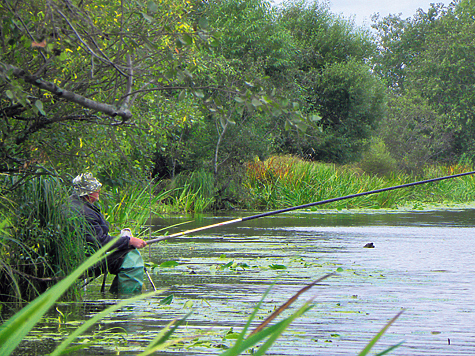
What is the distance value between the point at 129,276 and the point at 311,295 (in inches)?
72.9

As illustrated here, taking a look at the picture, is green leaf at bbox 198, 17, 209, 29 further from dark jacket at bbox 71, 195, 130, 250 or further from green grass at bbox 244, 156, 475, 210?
green grass at bbox 244, 156, 475, 210

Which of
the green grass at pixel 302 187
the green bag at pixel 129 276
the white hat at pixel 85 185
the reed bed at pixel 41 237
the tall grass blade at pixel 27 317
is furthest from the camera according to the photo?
the green grass at pixel 302 187

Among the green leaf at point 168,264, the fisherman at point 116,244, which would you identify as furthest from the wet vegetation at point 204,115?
the green leaf at point 168,264

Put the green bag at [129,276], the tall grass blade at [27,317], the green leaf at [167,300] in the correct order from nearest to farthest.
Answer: the tall grass blade at [27,317] < the green leaf at [167,300] < the green bag at [129,276]

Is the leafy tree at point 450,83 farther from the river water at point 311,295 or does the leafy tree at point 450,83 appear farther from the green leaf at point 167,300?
the green leaf at point 167,300

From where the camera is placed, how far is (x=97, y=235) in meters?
7.13

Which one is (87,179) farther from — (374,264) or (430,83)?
(430,83)

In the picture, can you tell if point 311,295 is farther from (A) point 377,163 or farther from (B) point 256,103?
(A) point 377,163

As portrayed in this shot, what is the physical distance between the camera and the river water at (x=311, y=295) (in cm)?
514

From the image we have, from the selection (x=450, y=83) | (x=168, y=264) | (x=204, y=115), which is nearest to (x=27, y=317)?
(x=168, y=264)

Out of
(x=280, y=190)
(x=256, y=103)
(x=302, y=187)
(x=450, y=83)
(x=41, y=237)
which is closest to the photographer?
(x=256, y=103)

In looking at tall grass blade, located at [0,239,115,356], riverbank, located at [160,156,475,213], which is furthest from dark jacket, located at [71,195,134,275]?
riverbank, located at [160,156,475,213]

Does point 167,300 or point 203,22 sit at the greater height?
point 203,22

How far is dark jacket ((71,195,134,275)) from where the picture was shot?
700 centimetres
